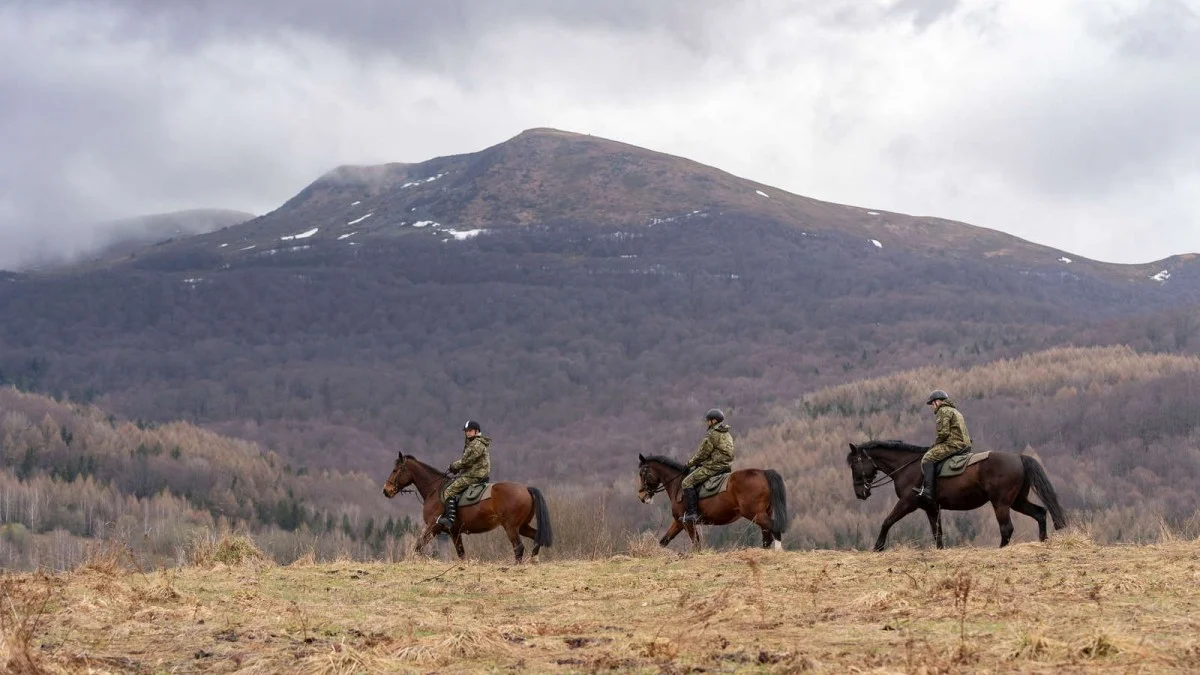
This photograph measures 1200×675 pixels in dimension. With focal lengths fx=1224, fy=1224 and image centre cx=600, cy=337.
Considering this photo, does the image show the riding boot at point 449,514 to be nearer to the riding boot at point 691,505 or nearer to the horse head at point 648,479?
the horse head at point 648,479

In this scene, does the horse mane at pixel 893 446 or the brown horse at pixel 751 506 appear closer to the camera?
the brown horse at pixel 751 506

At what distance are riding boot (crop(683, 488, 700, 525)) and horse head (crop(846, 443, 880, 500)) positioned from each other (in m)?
3.04

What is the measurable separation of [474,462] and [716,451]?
4.48 m

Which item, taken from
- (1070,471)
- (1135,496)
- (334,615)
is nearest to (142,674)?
(334,615)

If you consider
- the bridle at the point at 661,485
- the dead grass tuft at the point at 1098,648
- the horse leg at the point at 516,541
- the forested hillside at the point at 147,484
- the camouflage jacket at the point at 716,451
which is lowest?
the forested hillside at the point at 147,484

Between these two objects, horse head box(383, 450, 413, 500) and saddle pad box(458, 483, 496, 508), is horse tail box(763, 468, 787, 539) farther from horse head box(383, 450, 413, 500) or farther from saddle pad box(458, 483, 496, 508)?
horse head box(383, 450, 413, 500)

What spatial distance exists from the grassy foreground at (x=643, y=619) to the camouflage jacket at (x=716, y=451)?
17.4 ft

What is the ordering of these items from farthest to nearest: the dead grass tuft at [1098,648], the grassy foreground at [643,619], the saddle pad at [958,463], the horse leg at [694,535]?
the horse leg at [694,535] < the saddle pad at [958,463] < the grassy foreground at [643,619] < the dead grass tuft at [1098,648]

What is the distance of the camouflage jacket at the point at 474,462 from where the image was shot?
22.5 meters

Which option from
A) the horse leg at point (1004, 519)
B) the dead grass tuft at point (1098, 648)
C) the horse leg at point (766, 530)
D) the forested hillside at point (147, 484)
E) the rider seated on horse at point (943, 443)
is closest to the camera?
the dead grass tuft at point (1098, 648)

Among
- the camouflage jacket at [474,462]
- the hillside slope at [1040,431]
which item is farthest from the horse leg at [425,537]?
the hillside slope at [1040,431]

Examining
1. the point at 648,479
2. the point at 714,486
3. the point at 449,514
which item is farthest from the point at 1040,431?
the point at 449,514

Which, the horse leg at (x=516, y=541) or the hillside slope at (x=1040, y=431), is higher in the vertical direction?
the horse leg at (x=516, y=541)

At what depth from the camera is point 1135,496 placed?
→ 119m
